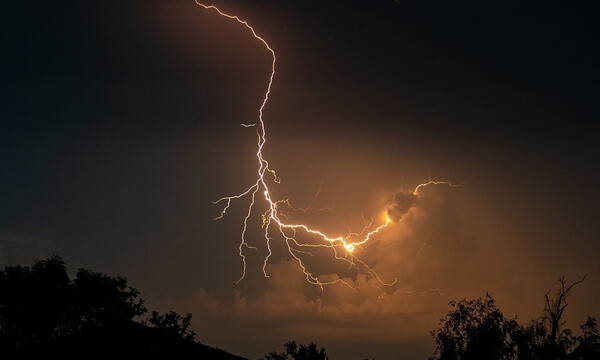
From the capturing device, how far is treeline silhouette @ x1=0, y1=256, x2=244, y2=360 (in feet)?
71.8

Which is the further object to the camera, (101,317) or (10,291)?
(10,291)

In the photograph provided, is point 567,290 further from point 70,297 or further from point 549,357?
point 70,297

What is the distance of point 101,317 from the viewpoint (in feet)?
78.3

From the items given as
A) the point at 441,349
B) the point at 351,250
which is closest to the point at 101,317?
the point at 351,250

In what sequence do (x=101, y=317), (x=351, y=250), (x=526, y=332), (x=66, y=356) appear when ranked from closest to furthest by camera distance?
(x=66, y=356) < (x=101, y=317) < (x=526, y=332) < (x=351, y=250)

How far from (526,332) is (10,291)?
20727mm

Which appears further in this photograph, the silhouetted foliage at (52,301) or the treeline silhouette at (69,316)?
the silhouetted foliage at (52,301)

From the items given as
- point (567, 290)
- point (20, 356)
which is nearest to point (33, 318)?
point (20, 356)

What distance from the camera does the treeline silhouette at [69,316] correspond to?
21.9 meters

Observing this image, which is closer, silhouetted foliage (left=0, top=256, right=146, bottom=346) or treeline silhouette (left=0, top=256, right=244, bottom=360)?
treeline silhouette (left=0, top=256, right=244, bottom=360)

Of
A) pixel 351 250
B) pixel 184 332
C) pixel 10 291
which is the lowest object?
pixel 184 332

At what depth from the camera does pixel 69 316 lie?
28406 millimetres

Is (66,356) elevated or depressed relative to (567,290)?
depressed

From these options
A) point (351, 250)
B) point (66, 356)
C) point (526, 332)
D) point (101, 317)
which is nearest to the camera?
point (66, 356)
